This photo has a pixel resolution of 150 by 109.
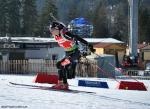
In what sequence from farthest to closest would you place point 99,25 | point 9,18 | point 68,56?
point 99,25
point 9,18
point 68,56

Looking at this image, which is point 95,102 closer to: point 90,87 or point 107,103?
point 107,103

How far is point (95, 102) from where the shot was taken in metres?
9.39

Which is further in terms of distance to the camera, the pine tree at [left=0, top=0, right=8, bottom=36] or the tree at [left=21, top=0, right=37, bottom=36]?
the tree at [left=21, top=0, right=37, bottom=36]

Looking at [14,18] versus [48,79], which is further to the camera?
[14,18]

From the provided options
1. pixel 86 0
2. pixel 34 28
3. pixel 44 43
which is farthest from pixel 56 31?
pixel 86 0

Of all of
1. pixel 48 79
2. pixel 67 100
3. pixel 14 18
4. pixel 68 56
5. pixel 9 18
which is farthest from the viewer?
pixel 14 18

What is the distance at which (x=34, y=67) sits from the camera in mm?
27266

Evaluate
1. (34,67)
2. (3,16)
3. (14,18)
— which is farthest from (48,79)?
(14,18)

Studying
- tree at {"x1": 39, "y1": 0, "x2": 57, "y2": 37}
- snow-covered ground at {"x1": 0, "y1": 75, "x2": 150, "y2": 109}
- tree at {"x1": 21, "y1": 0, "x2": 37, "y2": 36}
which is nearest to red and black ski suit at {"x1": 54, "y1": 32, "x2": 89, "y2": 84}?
snow-covered ground at {"x1": 0, "y1": 75, "x2": 150, "y2": 109}

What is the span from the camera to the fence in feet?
81.1

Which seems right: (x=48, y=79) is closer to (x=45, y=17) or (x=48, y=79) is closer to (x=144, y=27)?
(x=144, y=27)

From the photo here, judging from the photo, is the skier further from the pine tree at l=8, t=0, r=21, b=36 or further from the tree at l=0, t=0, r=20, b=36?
the pine tree at l=8, t=0, r=21, b=36

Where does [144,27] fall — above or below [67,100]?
above

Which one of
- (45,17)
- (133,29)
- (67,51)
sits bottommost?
(67,51)
